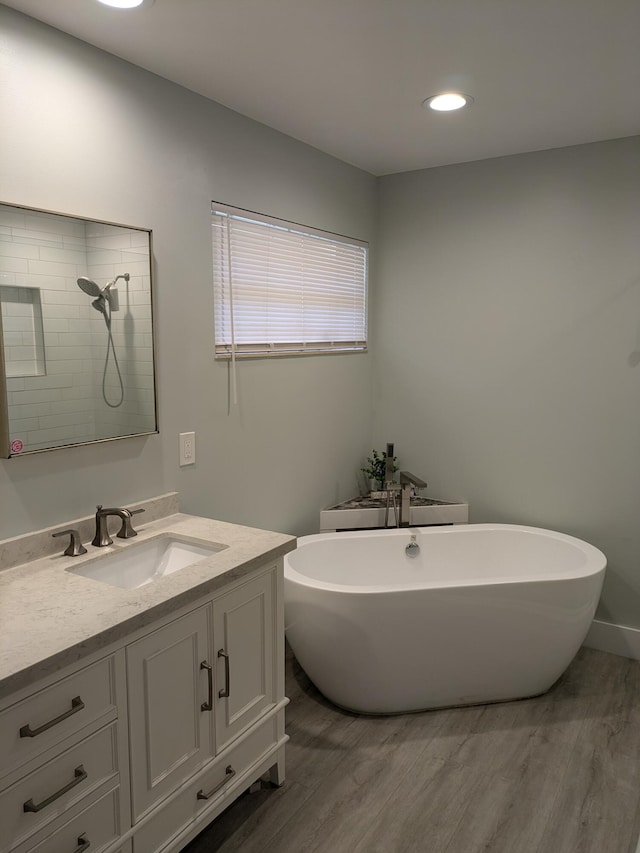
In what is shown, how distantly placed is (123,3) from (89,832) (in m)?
2.15

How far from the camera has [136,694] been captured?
1.60m

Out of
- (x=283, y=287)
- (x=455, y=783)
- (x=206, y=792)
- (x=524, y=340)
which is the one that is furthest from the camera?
(x=524, y=340)

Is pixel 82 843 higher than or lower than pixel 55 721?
lower

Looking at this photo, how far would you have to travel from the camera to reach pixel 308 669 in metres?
2.66

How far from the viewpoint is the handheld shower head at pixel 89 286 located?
200 cm

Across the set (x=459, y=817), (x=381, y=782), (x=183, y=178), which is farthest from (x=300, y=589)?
(x=183, y=178)

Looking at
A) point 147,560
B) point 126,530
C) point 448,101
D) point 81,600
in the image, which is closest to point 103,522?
point 126,530

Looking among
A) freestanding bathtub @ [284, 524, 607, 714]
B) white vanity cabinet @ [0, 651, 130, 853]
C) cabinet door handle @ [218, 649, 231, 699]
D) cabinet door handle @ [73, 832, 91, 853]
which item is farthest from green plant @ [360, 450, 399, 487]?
cabinet door handle @ [73, 832, 91, 853]

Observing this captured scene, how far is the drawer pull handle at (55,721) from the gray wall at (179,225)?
25.2 inches

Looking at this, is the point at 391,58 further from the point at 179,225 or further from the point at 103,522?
the point at 103,522

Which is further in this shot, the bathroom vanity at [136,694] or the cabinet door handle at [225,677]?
the cabinet door handle at [225,677]

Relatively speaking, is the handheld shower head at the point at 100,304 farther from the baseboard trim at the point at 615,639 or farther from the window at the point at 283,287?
the baseboard trim at the point at 615,639

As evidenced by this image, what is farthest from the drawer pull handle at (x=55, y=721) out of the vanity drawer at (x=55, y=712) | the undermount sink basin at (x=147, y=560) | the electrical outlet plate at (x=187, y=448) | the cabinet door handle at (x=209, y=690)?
the electrical outlet plate at (x=187, y=448)

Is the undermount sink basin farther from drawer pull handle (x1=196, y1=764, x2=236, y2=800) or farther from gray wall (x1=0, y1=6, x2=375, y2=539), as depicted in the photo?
drawer pull handle (x1=196, y1=764, x2=236, y2=800)
